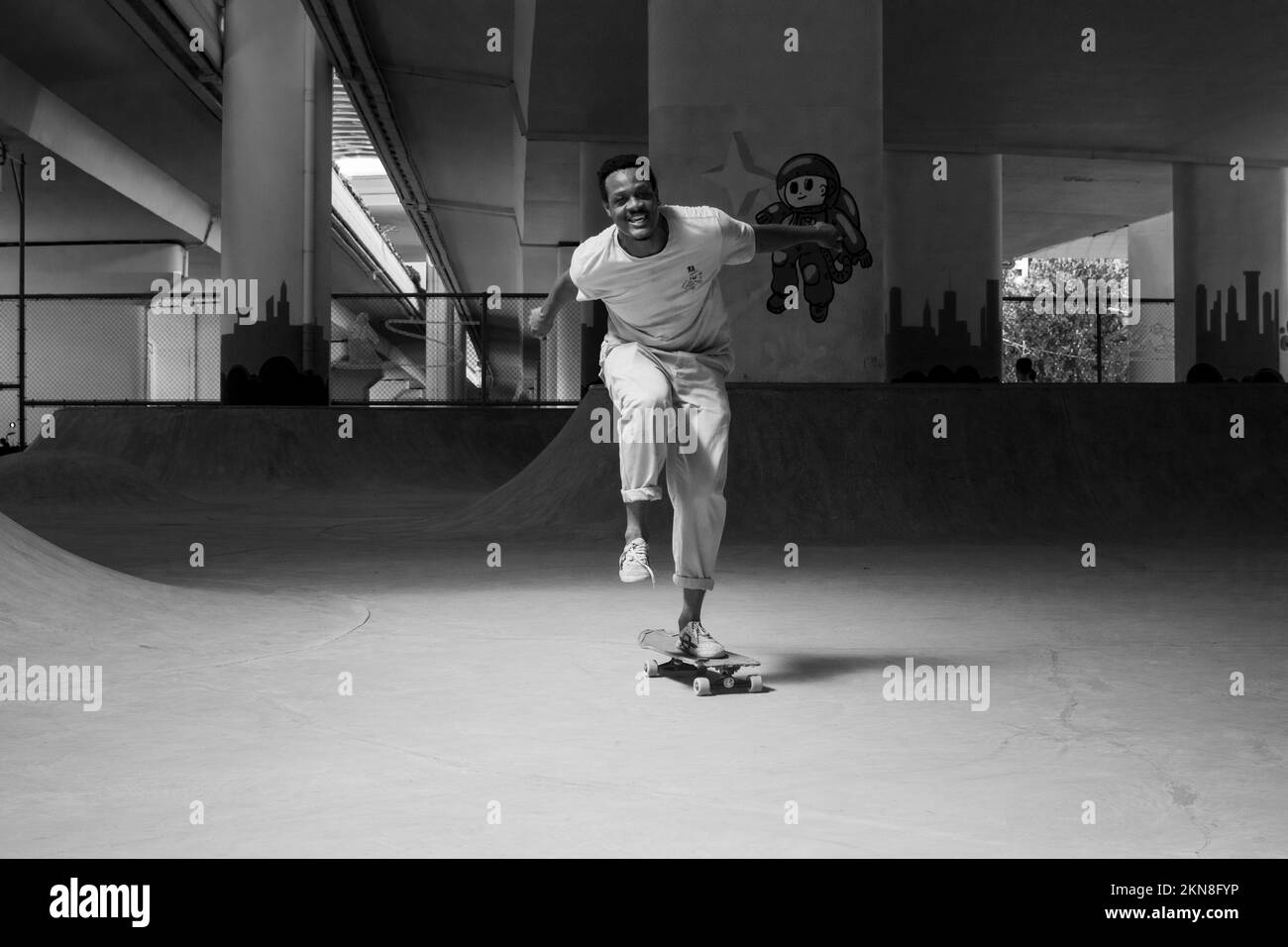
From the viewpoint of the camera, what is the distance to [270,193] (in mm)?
21297

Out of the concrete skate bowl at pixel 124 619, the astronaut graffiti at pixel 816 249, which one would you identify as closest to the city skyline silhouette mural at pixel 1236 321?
the astronaut graffiti at pixel 816 249

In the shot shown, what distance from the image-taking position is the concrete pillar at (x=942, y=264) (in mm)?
23266

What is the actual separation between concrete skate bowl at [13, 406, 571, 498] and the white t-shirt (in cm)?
1404

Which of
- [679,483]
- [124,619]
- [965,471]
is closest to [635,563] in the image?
[679,483]

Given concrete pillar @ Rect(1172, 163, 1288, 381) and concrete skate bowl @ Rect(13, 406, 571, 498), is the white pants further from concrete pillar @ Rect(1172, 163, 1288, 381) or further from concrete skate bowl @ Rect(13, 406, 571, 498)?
concrete pillar @ Rect(1172, 163, 1288, 381)

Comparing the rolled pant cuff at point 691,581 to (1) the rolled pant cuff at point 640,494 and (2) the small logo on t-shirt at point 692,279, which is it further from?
(2) the small logo on t-shirt at point 692,279

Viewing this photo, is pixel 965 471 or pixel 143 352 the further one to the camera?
pixel 143 352

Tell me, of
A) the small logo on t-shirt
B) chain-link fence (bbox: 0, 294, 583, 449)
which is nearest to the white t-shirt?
the small logo on t-shirt

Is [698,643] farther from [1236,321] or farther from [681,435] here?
[1236,321]

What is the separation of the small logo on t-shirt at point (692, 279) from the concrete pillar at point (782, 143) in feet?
23.2

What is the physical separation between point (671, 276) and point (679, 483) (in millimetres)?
714

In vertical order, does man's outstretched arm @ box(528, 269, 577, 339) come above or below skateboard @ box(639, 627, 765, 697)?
above

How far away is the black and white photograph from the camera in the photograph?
291 cm
